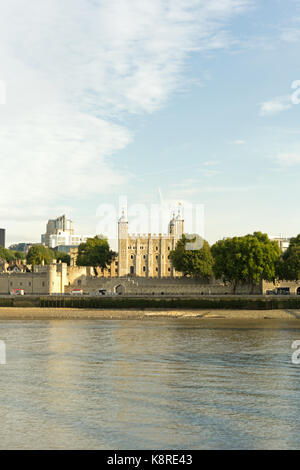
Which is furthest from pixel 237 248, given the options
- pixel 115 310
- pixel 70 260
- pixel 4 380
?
pixel 70 260

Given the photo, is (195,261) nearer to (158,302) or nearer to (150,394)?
(158,302)

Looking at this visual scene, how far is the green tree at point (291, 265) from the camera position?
8569 cm

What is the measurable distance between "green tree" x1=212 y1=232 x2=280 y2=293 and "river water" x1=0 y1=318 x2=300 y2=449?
37728 millimetres

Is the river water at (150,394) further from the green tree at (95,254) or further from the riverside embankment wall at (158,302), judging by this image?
the green tree at (95,254)

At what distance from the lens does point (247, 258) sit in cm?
8350

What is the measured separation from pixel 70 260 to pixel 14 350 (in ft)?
406

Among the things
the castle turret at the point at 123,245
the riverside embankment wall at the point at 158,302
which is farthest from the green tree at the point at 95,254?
the riverside embankment wall at the point at 158,302

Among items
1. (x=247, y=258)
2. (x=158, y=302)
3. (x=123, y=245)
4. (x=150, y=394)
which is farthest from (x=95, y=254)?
(x=150, y=394)

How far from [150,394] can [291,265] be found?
2500 inches

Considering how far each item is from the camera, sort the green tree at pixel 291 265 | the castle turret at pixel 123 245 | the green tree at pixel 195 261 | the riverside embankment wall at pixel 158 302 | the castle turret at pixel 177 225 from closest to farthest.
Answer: the riverside embankment wall at pixel 158 302 < the green tree at pixel 291 265 < the green tree at pixel 195 261 < the castle turret at pixel 123 245 < the castle turret at pixel 177 225

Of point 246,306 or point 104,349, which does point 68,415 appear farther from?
point 246,306

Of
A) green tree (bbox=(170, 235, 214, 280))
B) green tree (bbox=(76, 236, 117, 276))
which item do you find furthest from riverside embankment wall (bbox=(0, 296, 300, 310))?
green tree (bbox=(76, 236, 117, 276))

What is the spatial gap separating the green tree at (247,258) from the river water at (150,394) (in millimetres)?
37728

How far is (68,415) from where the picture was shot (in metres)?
22.6
